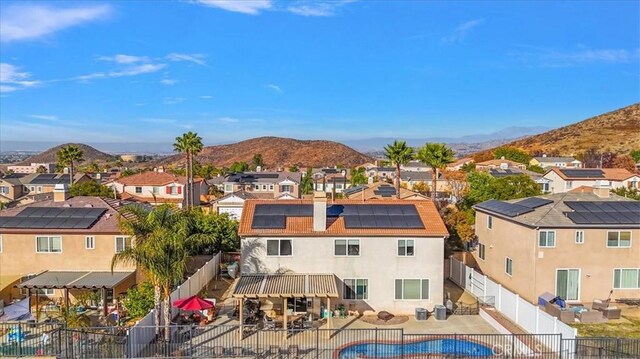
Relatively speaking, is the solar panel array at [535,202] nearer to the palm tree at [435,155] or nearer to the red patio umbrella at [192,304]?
the palm tree at [435,155]

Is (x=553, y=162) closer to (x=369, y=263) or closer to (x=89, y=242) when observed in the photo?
(x=369, y=263)

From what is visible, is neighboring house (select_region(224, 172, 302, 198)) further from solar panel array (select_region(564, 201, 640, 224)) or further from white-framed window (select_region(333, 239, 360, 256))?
solar panel array (select_region(564, 201, 640, 224))

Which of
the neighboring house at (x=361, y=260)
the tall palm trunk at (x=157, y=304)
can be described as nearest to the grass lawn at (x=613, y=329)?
the neighboring house at (x=361, y=260)

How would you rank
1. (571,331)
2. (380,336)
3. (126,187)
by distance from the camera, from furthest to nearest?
1. (126,187)
2. (380,336)
3. (571,331)

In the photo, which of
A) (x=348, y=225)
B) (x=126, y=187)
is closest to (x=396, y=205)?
(x=348, y=225)

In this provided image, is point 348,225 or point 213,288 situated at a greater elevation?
point 348,225

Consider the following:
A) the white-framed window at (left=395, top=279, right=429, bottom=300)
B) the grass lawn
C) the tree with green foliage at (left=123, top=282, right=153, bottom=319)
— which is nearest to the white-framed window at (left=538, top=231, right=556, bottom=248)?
the grass lawn

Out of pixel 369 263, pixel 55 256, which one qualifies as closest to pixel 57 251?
pixel 55 256

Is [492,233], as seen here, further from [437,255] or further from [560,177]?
[560,177]

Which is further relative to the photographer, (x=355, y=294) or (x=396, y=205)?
(x=396, y=205)
